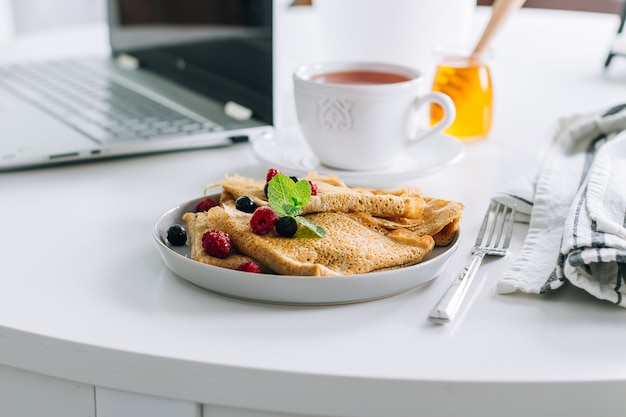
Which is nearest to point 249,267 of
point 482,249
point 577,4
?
point 482,249

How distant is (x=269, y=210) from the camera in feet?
2.30

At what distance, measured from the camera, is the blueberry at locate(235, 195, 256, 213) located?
2.47 ft

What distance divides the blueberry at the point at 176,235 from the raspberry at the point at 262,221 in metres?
0.07

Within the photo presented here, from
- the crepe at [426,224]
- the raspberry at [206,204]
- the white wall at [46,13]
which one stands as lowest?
the white wall at [46,13]

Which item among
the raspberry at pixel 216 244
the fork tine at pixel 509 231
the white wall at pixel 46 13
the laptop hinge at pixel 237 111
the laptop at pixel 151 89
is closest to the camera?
the raspberry at pixel 216 244

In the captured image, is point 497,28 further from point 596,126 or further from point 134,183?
point 134,183

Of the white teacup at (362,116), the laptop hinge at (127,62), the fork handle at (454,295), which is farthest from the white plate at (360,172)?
the laptop hinge at (127,62)

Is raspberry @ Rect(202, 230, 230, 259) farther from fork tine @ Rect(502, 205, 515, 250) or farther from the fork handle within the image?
fork tine @ Rect(502, 205, 515, 250)

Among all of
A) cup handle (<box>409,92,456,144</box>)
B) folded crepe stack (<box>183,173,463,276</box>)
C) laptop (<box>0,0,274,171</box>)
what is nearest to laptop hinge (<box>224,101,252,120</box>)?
laptop (<box>0,0,274,171</box>)

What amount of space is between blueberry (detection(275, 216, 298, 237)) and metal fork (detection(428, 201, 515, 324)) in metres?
0.14

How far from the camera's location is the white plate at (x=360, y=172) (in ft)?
3.13

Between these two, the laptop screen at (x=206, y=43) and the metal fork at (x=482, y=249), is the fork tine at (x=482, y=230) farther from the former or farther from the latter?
the laptop screen at (x=206, y=43)

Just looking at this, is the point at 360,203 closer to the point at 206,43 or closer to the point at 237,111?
the point at 237,111

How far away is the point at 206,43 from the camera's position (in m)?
1.34
